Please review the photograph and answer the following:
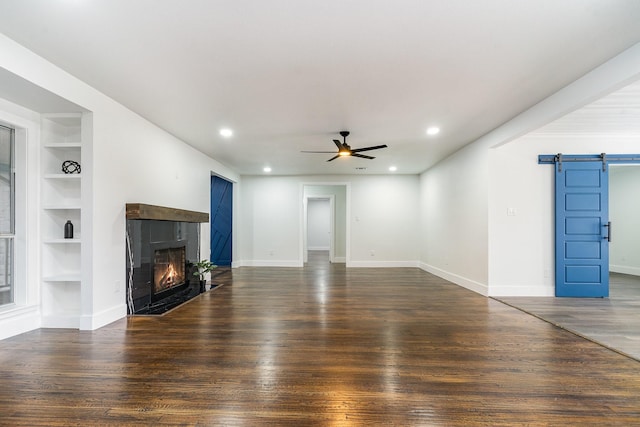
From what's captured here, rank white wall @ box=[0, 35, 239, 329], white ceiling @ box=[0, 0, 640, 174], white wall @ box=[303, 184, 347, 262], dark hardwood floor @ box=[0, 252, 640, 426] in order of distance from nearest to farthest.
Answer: dark hardwood floor @ box=[0, 252, 640, 426] < white ceiling @ box=[0, 0, 640, 174] < white wall @ box=[0, 35, 239, 329] < white wall @ box=[303, 184, 347, 262]

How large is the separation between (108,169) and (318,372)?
3065 millimetres

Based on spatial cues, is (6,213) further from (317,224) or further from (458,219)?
(317,224)

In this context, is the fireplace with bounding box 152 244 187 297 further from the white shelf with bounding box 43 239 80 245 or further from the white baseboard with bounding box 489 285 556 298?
the white baseboard with bounding box 489 285 556 298

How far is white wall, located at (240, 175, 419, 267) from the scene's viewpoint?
8.14 metres

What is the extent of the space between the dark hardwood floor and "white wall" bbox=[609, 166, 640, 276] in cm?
552

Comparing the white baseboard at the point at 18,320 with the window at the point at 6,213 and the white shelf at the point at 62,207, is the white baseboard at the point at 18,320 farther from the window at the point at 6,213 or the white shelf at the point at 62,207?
the white shelf at the point at 62,207

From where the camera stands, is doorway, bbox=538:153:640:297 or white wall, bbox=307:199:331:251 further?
white wall, bbox=307:199:331:251

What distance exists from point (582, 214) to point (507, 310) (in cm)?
215

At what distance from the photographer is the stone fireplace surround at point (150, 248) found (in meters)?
3.65

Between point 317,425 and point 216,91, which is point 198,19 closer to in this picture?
point 216,91

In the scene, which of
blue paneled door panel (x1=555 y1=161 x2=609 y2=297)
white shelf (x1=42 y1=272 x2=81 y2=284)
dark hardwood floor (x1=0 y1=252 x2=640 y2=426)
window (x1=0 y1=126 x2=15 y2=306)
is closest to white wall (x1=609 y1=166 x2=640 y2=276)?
blue paneled door panel (x1=555 y1=161 x2=609 y2=297)

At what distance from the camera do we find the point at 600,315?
363cm

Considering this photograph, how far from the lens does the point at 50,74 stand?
2611 millimetres

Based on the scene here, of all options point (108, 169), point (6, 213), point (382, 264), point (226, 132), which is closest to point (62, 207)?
point (6, 213)
